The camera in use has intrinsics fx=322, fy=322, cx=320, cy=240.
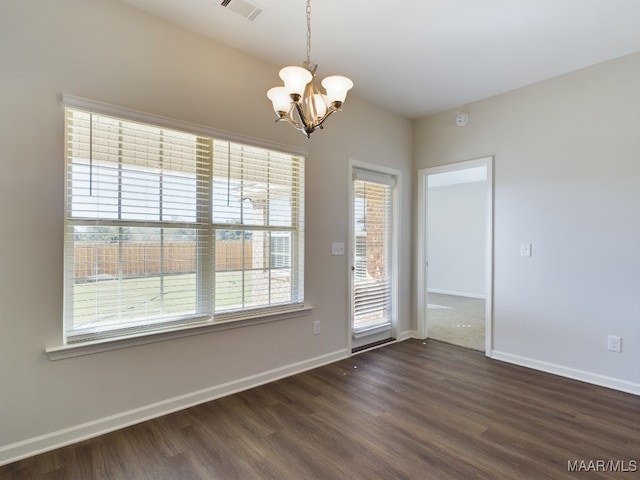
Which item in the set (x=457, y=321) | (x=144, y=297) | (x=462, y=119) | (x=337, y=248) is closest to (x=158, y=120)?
(x=144, y=297)

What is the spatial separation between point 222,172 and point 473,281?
6.53 metres

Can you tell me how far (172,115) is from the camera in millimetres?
2408

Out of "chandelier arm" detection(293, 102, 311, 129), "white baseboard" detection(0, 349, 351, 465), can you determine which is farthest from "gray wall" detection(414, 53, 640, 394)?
"chandelier arm" detection(293, 102, 311, 129)

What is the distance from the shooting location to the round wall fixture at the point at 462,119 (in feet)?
12.5

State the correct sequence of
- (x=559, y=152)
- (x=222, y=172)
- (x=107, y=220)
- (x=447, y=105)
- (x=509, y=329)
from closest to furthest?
(x=107, y=220) < (x=222, y=172) < (x=559, y=152) < (x=509, y=329) < (x=447, y=105)

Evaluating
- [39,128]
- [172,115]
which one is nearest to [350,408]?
[172,115]

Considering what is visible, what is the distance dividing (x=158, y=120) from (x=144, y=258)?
3.29 feet

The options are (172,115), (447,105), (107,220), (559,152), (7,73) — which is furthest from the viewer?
(447,105)

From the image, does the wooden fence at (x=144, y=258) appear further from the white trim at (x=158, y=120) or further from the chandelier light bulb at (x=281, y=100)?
the chandelier light bulb at (x=281, y=100)

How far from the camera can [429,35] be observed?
8.29 ft

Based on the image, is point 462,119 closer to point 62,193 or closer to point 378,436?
point 378,436

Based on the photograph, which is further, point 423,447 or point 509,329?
point 509,329

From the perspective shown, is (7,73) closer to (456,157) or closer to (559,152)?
(456,157)

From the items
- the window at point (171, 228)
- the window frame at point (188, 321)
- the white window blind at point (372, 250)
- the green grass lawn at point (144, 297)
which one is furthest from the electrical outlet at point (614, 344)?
the green grass lawn at point (144, 297)
